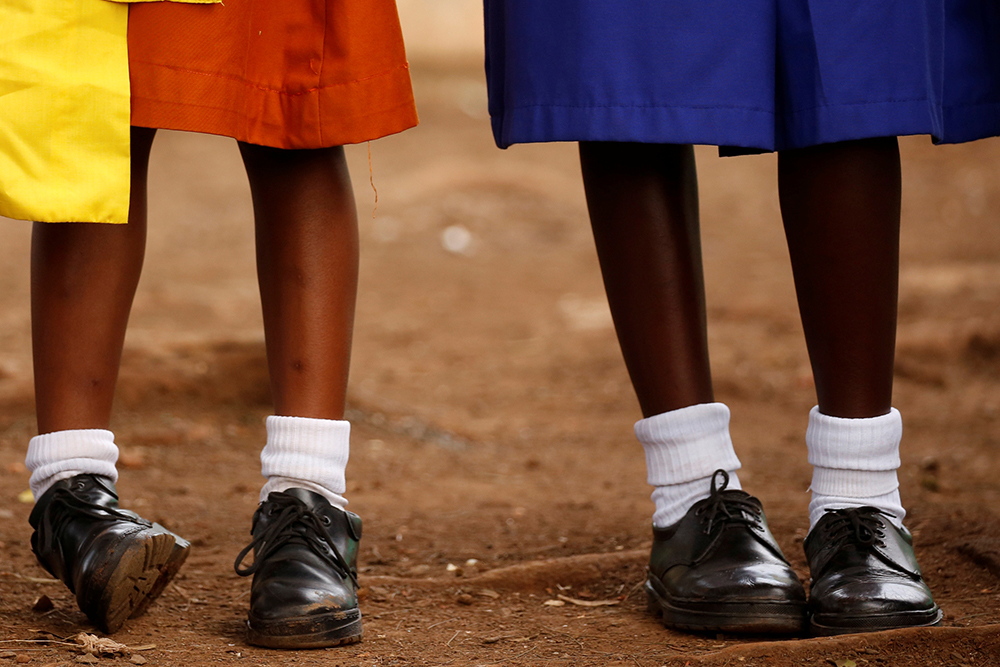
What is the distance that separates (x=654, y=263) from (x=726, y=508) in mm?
354

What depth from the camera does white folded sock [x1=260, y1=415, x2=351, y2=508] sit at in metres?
1.33

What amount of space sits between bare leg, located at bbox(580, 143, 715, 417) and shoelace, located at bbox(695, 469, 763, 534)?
0.41 ft

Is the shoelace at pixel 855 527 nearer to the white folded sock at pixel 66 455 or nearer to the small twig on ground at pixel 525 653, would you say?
the small twig on ground at pixel 525 653

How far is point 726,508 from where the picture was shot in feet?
4.41

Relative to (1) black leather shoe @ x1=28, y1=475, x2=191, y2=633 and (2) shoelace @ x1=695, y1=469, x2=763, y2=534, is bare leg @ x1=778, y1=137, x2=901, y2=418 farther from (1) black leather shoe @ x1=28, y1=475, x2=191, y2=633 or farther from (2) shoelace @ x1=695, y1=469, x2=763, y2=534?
(1) black leather shoe @ x1=28, y1=475, x2=191, y2=633

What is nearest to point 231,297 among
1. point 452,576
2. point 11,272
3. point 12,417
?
point 11,272

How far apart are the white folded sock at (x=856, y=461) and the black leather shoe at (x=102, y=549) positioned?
879mm

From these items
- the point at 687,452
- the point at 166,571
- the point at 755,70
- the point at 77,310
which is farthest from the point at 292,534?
the point at 755,70

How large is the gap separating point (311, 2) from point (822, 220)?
740 mm

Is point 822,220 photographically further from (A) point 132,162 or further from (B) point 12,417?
(B) point 12,417

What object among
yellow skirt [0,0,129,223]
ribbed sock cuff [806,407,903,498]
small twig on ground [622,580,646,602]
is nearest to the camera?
yellow skirt [0,0,129,223]

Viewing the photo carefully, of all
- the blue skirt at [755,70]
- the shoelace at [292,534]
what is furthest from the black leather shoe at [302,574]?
the blue skirt at [755,70]

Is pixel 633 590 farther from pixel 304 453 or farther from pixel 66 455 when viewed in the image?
pixel 66 455

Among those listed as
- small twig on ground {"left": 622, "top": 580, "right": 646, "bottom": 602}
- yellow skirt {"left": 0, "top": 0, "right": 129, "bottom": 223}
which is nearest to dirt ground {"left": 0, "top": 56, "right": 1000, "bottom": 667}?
small twig on ground {"left": 622, "top": 580, "right": 646, "bottom": 602}
